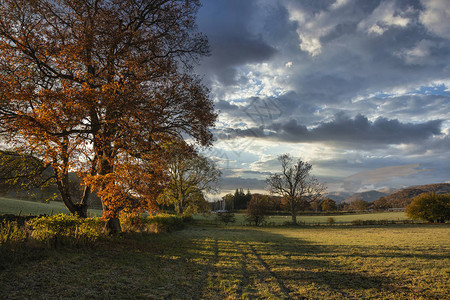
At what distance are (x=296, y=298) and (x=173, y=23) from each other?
14284 millimetres

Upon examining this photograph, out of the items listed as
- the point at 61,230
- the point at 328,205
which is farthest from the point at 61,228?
the point at 328,205

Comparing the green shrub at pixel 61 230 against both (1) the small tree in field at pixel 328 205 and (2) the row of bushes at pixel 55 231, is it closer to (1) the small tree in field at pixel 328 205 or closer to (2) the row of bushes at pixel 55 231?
(2) the row of bushes at pixel 55 231

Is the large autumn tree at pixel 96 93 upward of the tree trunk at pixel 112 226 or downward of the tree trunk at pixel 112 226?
upward

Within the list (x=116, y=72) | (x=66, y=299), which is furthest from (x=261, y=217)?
(x=66, y=299)

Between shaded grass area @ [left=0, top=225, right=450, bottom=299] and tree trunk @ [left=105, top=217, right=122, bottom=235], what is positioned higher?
tree trunk @ [left=105, top=217, right=122, bottom=235]

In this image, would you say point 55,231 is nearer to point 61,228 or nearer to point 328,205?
point 61,228

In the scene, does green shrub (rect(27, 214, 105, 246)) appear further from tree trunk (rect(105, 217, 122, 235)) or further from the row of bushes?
tree trunk (rect(105, 217, 122, 235))

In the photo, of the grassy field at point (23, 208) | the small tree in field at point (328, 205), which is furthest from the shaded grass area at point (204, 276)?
the small tree in field at point (328, 205)

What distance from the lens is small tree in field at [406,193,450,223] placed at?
40.5m

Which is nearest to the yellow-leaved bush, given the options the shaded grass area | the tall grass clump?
the shaded grass area

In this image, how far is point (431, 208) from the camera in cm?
4106

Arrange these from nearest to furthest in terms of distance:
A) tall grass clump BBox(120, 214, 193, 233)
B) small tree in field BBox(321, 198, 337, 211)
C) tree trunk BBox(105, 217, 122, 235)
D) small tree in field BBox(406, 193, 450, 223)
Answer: tree trunk BBox(105, 217, 122, 235) < tall grass clump BBox(120, 214, 193, 233) < small tree in field BBox(406, 193, 450, 223) < small tree in field BBox(321, 198, 337, 211)

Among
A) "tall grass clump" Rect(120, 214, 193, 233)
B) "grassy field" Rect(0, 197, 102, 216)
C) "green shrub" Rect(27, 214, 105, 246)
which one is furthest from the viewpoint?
"grassy field" Rect(0, 197, 102, 216)

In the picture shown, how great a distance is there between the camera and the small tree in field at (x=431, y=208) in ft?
133
